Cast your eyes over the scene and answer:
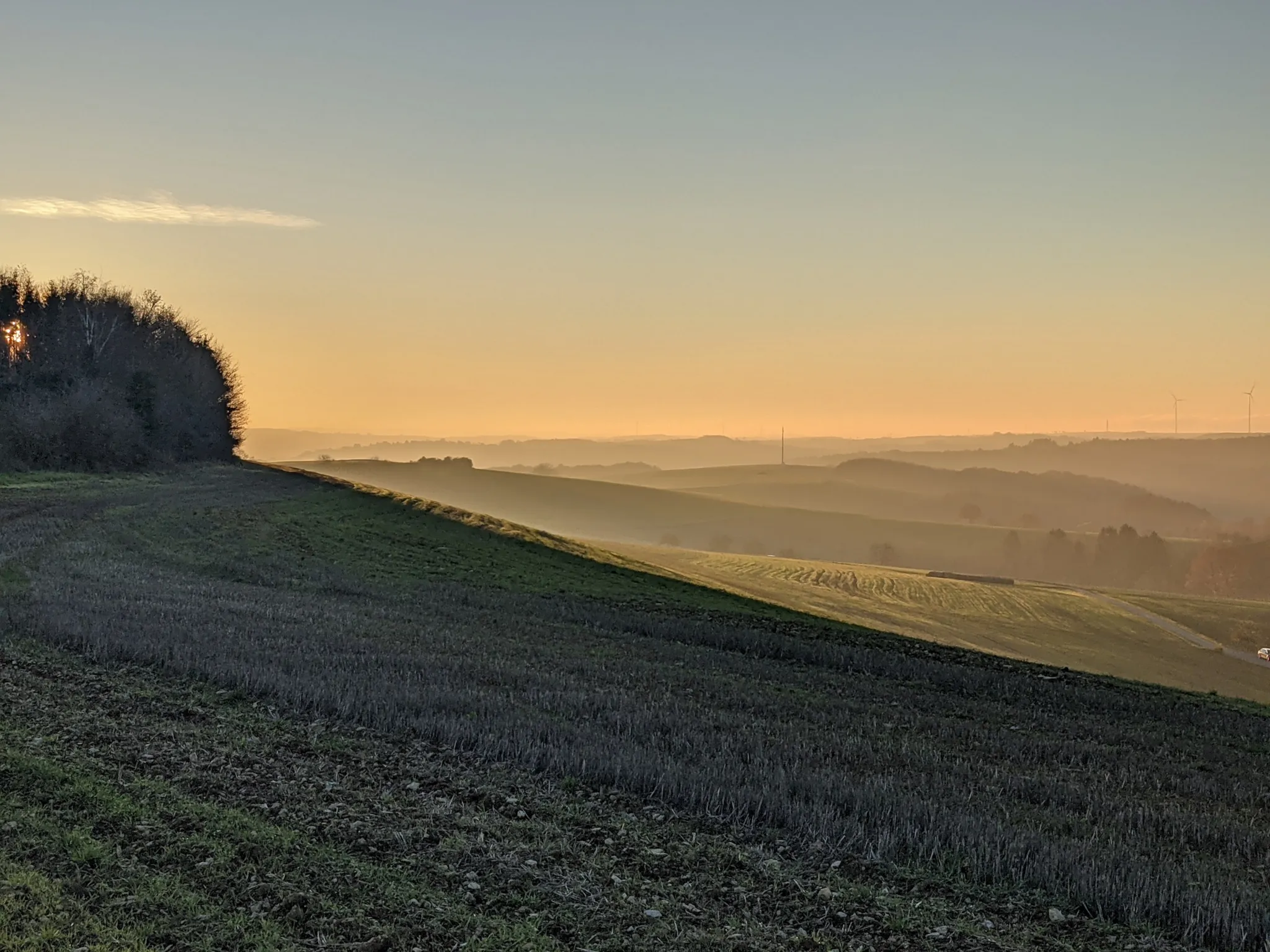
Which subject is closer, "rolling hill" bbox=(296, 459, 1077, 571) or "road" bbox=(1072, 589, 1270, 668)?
"road" bbox=(1072, 589, 1270, 668)

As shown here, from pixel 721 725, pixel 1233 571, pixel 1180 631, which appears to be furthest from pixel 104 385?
pixel 1233 571

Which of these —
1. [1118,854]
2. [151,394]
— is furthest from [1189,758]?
[151,394]

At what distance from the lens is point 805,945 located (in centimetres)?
782

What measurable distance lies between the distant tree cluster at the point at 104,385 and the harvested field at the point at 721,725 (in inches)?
1174

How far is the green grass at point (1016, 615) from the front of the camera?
182 feet

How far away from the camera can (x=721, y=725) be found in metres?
16.0

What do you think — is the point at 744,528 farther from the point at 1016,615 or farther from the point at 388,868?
the point at 388,868

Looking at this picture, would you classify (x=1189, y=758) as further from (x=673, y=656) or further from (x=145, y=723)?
(x=145, y=723)

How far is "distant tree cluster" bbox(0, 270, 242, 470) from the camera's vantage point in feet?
211

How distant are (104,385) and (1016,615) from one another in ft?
245

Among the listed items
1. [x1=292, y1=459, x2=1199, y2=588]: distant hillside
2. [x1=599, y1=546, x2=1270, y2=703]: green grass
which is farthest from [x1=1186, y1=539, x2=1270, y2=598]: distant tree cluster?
[x1=599, y1=546, x2=1270, y2=703]: green grass

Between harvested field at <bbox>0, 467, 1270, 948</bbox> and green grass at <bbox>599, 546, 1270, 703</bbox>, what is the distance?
22.7 m

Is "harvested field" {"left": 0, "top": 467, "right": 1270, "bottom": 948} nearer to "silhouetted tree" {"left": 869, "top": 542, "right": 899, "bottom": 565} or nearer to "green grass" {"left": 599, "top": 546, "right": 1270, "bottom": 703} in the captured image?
"green grass" {"left": 599, "top": 546, "right": 1270, "bottom": 703}

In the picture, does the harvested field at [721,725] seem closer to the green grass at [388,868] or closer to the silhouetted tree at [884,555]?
the green grass at [388,868]
